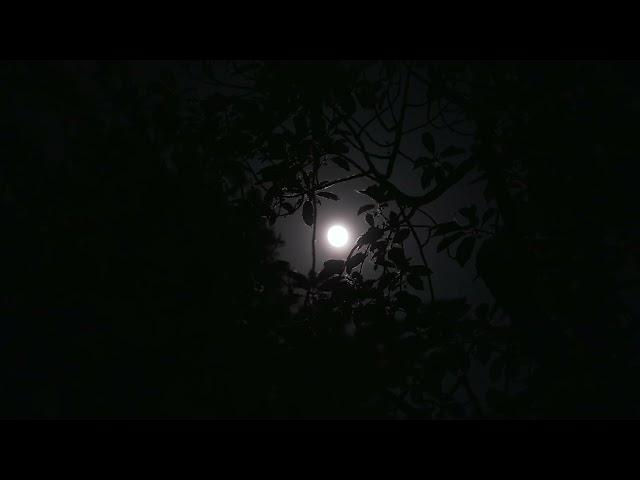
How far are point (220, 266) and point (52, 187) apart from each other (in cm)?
134

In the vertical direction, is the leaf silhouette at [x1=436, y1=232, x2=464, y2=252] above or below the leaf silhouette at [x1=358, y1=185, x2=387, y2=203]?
below

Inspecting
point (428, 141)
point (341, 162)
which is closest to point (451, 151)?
point (428, 141)

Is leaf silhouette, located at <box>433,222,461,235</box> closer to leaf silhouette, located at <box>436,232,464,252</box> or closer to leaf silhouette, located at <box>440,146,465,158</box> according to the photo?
leaf silhouette, located at <box>436,232,464,252</box>

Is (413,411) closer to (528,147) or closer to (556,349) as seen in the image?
(556,349)

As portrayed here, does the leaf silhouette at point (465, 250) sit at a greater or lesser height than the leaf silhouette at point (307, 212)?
lesser

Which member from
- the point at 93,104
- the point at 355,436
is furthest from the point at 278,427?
the point at 93,104

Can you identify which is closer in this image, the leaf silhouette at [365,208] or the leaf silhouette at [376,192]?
the leaf silhouette at [376,192]

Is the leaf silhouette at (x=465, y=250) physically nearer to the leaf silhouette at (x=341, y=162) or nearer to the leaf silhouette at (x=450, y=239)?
the leaf silhouette at (x=450, y=239)

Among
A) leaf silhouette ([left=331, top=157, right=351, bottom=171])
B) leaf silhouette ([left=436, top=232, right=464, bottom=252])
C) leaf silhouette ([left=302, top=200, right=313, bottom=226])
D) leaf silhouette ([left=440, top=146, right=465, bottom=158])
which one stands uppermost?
leaf silhouette ([left=440, top=146, right=465, bottom=158])

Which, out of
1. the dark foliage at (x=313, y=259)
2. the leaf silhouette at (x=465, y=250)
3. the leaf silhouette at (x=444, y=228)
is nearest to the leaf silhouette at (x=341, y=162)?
the dark foliage at (x=313, y=259)

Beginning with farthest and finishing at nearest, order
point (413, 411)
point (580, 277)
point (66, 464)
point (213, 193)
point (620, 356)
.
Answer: point (213, 193)
point (413, 411)
point (580, 277)
point (620, 356)
point (66, 464)

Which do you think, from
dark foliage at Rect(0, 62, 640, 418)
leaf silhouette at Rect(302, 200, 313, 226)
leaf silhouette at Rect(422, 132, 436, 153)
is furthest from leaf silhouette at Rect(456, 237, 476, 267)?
leaf silhouette at Rect(302, 200, 313, 226)

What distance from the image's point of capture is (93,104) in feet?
9.80

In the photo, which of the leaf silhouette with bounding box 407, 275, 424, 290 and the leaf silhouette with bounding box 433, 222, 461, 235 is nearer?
the leaf silhouette with bounding box 433, 222, 461, 235
